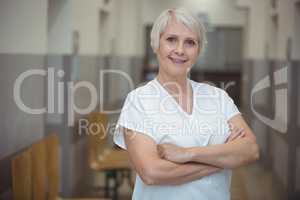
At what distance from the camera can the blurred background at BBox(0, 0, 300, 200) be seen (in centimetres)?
183

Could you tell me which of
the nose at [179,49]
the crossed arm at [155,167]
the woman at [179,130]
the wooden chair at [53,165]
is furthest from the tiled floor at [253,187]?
the nose at [179,49]

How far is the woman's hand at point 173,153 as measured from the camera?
42.8 inches

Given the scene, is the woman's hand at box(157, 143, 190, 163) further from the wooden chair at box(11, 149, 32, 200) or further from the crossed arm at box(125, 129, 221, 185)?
the wooden chair at box(11, 149, 32, 200)

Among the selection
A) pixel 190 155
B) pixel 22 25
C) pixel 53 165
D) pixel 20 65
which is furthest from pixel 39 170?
pixel 190 155

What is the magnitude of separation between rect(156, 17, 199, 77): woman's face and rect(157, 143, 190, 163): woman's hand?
222 mm

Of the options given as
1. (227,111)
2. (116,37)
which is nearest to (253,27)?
(116,37)

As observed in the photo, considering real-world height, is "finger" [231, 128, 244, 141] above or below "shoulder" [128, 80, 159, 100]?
below

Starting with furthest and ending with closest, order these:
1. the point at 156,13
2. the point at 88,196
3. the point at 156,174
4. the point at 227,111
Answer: the point at 88,196, the point at 156,13, the point at 227,111, the point at 156,174

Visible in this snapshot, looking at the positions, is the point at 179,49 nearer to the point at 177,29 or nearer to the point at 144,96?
the point at 177,29

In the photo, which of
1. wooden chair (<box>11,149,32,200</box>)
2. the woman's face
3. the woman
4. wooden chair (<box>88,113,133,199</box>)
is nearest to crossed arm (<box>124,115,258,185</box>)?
the woman

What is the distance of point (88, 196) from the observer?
6.38ft

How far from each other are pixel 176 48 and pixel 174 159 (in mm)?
322

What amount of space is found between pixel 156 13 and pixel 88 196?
937 mm

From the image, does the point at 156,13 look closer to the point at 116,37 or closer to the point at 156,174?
the point at 116,37
